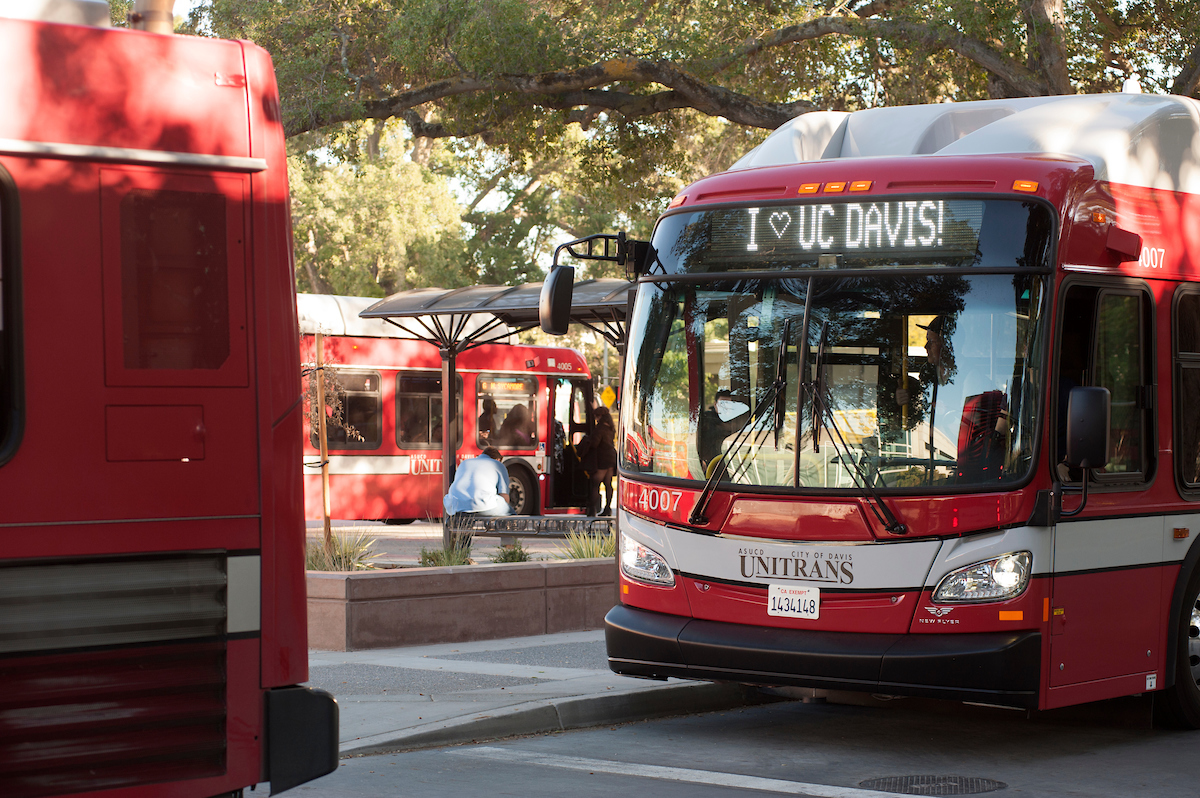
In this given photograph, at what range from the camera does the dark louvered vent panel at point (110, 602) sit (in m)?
4.49

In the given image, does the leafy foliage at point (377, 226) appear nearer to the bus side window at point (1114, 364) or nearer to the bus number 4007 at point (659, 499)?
the bus number 4007 at point (659, 499)

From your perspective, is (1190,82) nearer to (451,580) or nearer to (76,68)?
(451,580)

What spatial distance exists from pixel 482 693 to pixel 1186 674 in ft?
13.5

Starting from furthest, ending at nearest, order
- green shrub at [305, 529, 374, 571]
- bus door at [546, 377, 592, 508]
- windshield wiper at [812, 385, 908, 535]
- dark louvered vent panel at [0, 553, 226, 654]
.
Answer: bus door at [546, 377, 592, 508] → green shrub at [305, 529, 374, 571] → windshield wiper at [812, 385, 908, 535] → dark louvered vent panel at [0, 553, 226, 654]

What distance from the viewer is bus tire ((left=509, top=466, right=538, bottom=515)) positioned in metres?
27.2

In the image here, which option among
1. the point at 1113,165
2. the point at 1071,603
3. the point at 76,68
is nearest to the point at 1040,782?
the point at 1071,603

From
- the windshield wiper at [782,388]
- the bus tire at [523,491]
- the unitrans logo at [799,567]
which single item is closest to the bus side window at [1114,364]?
the unitrans logo at [799,567]

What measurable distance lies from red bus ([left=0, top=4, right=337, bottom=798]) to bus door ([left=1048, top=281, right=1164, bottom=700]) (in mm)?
4145

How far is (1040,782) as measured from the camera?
7406 millimetres

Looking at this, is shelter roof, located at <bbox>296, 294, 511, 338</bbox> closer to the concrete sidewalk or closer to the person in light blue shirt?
the person in light blue shirt

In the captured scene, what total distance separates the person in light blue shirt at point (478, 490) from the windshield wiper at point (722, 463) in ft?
28.5

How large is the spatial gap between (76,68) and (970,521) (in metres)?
4.73

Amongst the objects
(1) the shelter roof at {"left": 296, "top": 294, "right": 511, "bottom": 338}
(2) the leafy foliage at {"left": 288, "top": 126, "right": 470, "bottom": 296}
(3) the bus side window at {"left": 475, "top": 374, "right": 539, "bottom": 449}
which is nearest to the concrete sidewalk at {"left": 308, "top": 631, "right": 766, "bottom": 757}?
(1) the shelter roof at {"left": 296, "top": 294, "right": 511, "bottom": 338}

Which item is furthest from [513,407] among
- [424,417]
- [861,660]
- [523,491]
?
[861,660]
